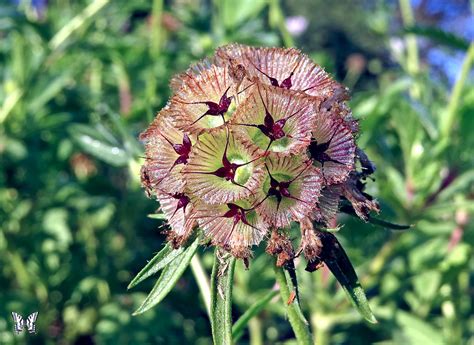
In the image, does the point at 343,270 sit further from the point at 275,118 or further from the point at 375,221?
the point at 275,118

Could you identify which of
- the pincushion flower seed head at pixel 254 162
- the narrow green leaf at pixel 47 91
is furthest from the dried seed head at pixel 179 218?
the narrow green leaf at pixel 47 91

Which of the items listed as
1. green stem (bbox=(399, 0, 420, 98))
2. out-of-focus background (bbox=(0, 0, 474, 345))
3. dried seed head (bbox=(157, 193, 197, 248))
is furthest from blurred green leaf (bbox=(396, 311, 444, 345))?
dried seed head (bbox=(157, 193, 197, 248))

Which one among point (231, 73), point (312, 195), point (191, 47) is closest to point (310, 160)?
point (312, 195)

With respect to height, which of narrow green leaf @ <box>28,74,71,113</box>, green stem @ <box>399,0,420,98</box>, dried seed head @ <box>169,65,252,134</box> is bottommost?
dried seed head @ <box>169,65,252,134</box>

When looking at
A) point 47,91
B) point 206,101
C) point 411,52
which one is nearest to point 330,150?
point 206,101

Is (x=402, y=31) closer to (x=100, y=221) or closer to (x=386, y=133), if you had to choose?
(x=386, y=133)

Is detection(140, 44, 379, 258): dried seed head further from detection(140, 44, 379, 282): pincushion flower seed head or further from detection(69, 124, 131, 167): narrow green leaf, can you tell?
detection(69, 124, 131, 167): narrow green leaf
